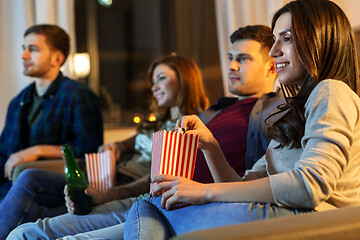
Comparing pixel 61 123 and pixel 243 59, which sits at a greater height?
pixel 243 59

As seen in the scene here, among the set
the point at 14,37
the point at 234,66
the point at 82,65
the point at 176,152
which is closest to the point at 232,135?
the point at 234,66

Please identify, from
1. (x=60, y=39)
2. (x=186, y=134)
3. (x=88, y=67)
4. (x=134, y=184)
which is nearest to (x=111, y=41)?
(x=88, y=67)

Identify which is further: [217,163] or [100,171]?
[100,171]

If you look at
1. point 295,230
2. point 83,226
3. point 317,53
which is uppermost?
point 317,53

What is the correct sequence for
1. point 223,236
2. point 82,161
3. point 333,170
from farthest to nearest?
point 82,161
point 333,170
point 223,236

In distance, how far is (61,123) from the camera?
259cm

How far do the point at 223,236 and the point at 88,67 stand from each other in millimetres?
3629

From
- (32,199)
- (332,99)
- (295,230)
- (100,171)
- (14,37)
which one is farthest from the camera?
(14,37)

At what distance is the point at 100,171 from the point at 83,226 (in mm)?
468

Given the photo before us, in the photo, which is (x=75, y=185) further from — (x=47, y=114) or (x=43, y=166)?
(x=47, y=114)

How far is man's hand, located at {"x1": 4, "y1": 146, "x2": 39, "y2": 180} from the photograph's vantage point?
238 cm

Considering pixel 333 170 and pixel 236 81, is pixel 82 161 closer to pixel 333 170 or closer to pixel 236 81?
pixel 236 81

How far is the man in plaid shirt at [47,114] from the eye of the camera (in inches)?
98.0

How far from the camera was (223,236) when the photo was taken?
28.7 inches
